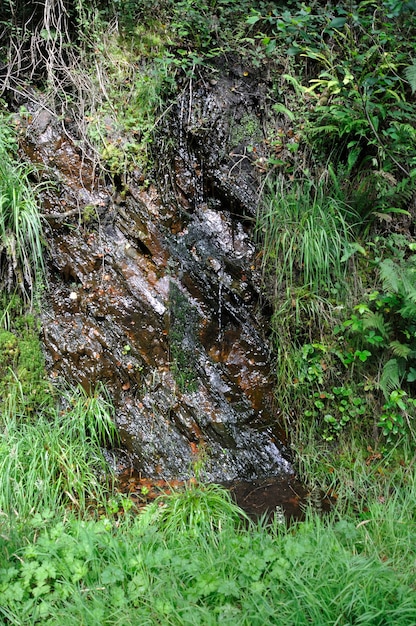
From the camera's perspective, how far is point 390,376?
11.7 feet

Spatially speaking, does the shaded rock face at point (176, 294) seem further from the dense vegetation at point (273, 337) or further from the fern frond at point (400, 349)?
the fern frond at point (400, 349)

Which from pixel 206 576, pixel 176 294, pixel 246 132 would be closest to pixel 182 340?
pixel 176 294

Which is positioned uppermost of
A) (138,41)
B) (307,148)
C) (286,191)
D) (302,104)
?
(138,41)

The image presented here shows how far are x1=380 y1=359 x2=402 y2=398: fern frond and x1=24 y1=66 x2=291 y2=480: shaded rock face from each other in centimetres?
88

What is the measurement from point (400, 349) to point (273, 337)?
39.9 inches

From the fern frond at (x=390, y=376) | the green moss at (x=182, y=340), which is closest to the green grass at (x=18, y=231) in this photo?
the green moss at (x=182, y=340)

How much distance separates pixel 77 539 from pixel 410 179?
12.1 ft

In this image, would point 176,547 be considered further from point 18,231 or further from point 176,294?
point 18,231

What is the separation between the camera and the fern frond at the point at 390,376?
355 centimetres

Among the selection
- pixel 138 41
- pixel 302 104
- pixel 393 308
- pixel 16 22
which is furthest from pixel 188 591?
pixel 16 22

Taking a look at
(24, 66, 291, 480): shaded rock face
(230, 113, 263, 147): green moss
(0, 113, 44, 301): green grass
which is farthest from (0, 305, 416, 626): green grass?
(230, 113, 263, 147): green moss

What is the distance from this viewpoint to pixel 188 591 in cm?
232

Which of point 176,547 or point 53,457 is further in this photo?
point 53,457

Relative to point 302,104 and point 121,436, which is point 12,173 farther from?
point 302,104
